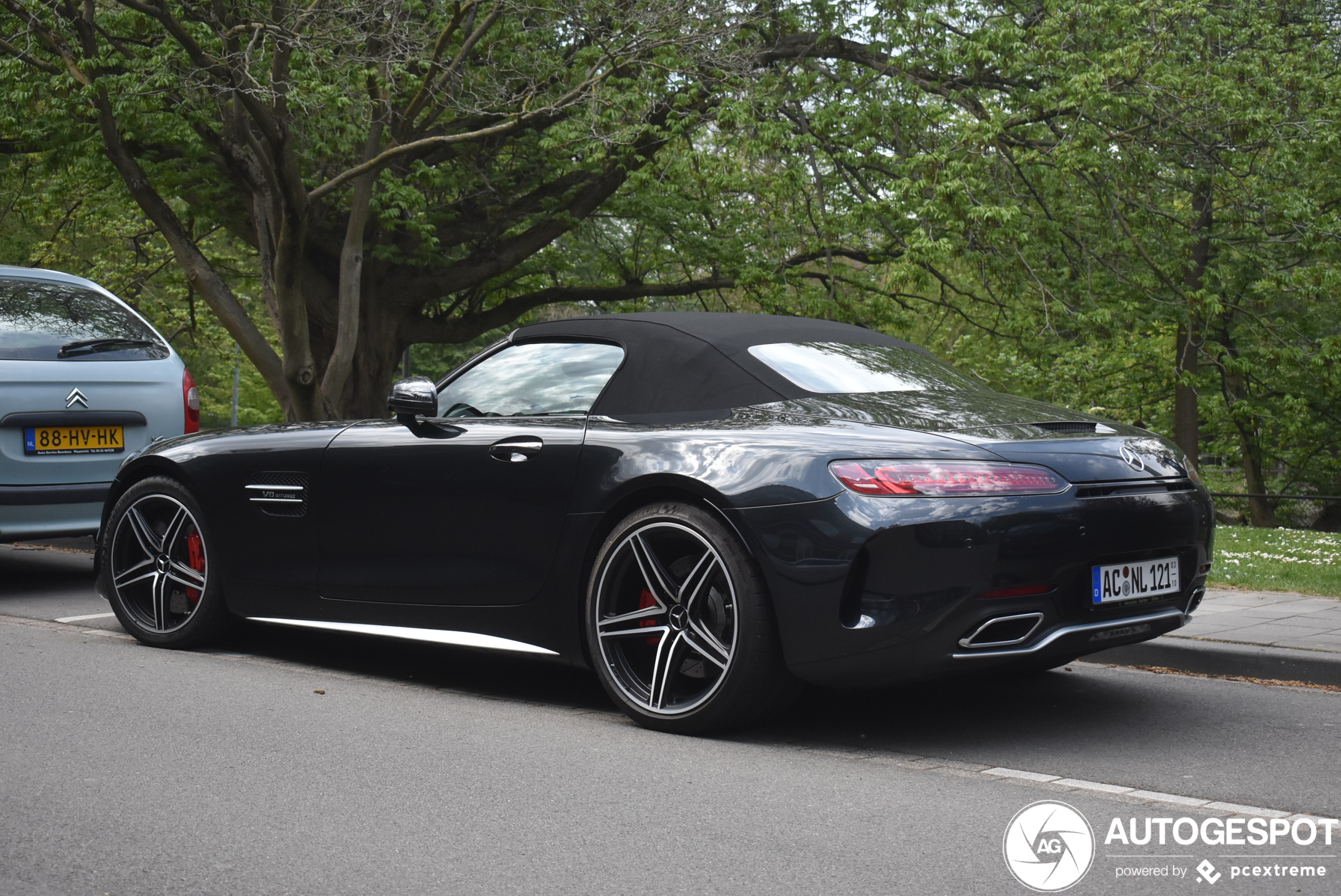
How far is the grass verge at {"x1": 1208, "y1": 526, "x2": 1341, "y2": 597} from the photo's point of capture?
26.7 feet

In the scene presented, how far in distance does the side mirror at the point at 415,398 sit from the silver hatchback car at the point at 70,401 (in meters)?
3.39

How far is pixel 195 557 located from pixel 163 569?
0.66 feet

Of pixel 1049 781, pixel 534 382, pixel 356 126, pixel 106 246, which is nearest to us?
pixel 1049 781

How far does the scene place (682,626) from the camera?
436 cm

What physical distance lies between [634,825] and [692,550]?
120 cm

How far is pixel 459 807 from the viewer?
3596 millimetres

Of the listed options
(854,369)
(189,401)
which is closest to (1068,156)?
(189,401)

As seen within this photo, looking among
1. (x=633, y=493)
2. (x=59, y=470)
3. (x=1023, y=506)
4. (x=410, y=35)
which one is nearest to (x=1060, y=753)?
(x=1023, y=506)

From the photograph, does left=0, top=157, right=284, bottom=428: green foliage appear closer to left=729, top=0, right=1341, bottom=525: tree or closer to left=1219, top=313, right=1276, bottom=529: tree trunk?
left=729, top=0, right=1341, bottom=525: tree

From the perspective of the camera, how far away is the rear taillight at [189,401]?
26.9 feet

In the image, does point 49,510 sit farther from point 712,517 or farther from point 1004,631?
point 1004,631

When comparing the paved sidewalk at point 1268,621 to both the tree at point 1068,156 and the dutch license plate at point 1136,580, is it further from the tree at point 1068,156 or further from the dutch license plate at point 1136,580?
the tree at point 1068,156

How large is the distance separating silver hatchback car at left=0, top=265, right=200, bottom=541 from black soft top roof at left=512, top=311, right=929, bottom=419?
389 centimetres

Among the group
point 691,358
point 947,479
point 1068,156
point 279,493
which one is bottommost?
point 279,493
